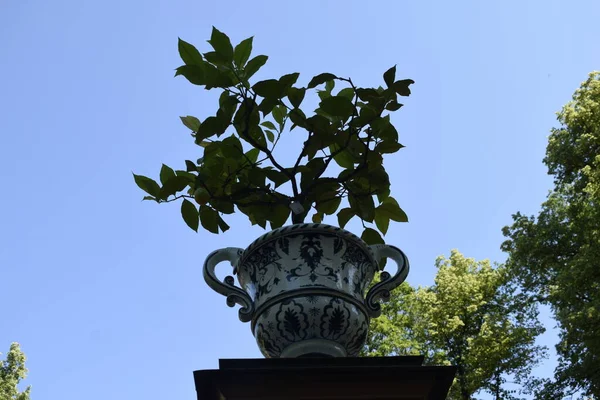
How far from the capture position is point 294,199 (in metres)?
2.42

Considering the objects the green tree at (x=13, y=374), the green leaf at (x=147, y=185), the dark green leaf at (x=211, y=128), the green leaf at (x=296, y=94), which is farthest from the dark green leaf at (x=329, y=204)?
the green tree at (x=13, y=374)

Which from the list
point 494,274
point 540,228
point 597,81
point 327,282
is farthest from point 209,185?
point 494,274

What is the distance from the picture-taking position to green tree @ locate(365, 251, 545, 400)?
53.6 feet

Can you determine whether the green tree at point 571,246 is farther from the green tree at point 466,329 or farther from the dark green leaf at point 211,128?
the dark green leaf at point 211,128

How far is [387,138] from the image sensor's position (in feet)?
7.70

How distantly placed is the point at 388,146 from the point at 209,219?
0.68 m

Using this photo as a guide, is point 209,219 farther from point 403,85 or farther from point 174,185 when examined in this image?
point 403,85

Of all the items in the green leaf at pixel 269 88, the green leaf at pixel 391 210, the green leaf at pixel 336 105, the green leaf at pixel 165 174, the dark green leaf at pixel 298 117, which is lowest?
the green leaf at pixel 165 174

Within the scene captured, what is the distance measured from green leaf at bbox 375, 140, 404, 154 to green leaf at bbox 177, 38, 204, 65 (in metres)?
0.66

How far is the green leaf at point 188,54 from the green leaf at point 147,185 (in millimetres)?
414

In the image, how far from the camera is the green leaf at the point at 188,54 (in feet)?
7.40

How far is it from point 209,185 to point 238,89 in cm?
34

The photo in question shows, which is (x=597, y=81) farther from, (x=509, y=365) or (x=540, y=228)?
(x=509, y=365)

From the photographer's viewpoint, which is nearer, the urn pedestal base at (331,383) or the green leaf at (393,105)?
the urn pedestal base at (331,383)
